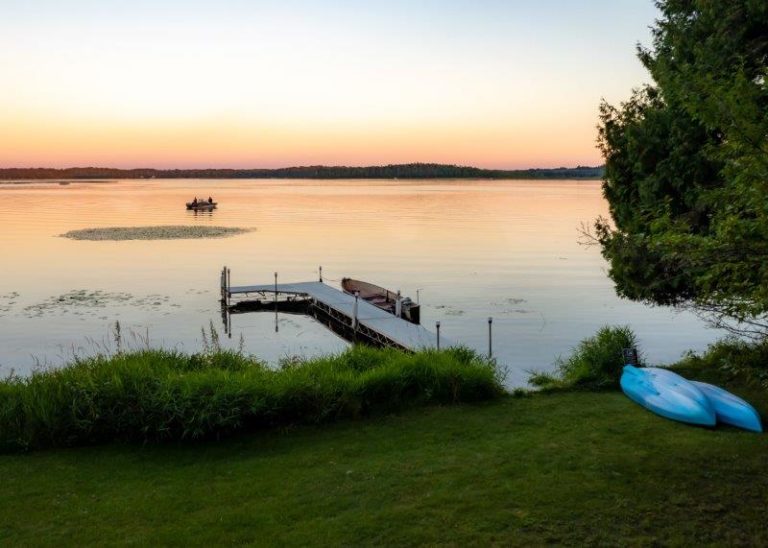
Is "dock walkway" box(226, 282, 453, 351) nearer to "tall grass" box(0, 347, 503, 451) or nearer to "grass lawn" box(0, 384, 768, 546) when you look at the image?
"tall grass" box(0, 347, 503, 451)

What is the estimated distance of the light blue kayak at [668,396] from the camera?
1026 cm

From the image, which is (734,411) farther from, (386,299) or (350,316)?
(386,299)

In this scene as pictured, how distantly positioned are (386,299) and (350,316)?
269cm

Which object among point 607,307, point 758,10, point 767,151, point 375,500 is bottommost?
point 607,307

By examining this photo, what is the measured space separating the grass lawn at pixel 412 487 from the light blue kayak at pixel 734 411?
11.2 inches

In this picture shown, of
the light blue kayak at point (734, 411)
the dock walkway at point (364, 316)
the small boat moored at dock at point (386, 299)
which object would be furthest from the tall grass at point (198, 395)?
the small boat moored at dock at point (386, 299)

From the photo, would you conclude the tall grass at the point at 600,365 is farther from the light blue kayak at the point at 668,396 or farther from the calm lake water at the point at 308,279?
the calm lake water at the point at 308,279

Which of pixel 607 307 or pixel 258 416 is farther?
pixel 607 307

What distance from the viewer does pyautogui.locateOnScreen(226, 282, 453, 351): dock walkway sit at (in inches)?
821

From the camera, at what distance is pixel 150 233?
191ft

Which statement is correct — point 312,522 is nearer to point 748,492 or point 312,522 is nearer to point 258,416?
point 258,416

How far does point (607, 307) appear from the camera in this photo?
93.5ft

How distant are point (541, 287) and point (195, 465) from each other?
27306mm

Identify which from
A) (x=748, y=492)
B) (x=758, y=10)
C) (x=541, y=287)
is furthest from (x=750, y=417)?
(x=541, y=287)
